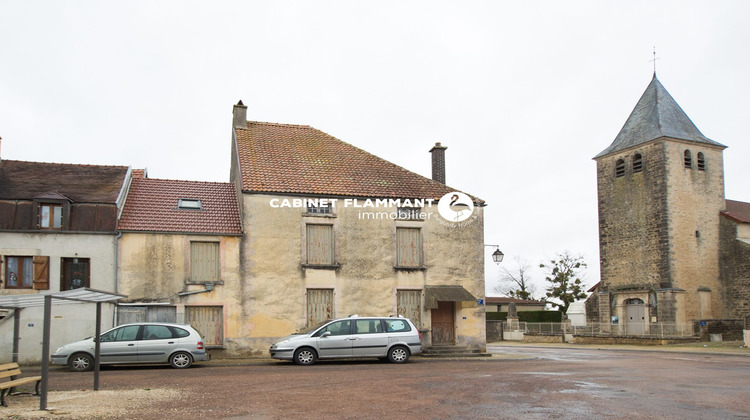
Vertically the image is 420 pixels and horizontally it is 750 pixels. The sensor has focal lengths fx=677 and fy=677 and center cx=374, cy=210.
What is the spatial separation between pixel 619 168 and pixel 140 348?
33202 mm

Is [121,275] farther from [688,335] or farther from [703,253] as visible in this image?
[703,253]

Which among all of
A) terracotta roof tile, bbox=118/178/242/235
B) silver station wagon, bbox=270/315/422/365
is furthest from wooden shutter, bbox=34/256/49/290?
silver station wagon, bbox=270/315/422/365

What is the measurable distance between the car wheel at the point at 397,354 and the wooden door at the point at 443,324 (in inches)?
186

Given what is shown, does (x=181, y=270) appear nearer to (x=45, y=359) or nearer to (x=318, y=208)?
(x=318, y=208)

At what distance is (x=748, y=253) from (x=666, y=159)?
23.4 feet

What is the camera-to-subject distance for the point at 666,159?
1547 inches

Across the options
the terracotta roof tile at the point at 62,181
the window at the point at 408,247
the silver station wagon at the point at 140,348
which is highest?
the terracotta roof tile at the point at 62,181

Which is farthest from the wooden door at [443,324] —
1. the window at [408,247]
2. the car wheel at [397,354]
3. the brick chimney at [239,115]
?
the brick chimney at [239,115]

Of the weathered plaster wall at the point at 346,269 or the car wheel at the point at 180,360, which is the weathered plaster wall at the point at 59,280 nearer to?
the car wheel at the point at 180,360

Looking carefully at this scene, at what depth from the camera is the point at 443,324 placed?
24.9 meters

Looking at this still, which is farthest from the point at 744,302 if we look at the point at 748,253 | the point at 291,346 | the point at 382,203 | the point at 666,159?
the point at 291,346

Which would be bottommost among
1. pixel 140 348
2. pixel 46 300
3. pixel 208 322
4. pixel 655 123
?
pixel 140 348

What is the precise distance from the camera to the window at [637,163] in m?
41.1

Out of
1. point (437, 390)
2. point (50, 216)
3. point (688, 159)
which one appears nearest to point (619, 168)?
point (688, 159)
